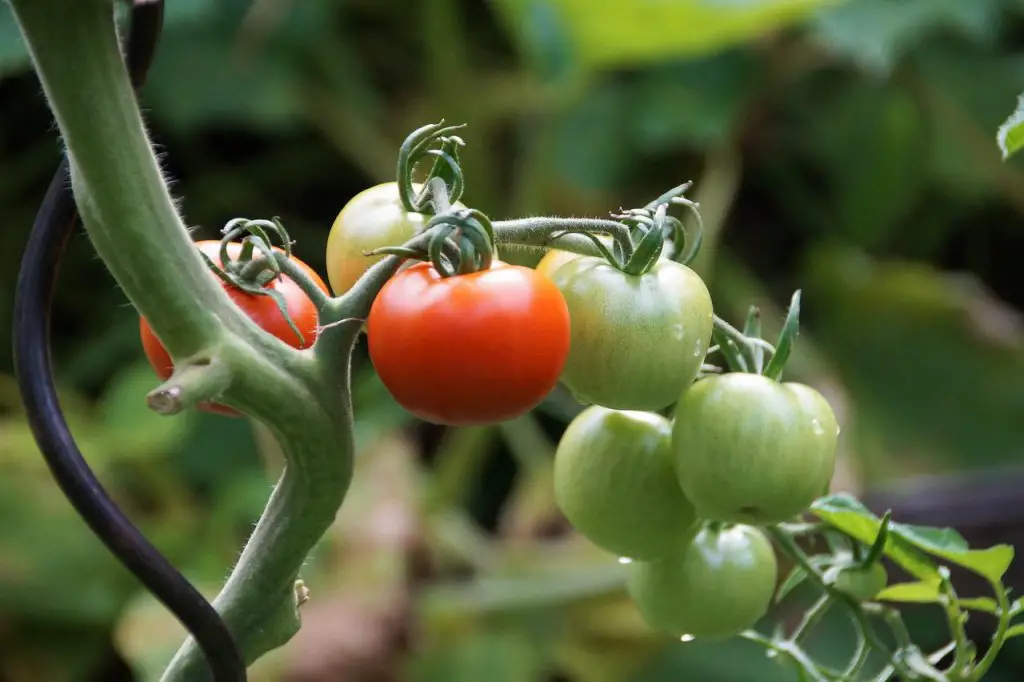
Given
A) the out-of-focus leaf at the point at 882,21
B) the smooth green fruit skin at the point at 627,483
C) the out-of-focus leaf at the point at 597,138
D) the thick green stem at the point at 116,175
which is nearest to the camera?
the thick green stem at the point at 116,175

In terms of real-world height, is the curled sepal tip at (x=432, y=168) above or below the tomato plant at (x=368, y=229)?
above

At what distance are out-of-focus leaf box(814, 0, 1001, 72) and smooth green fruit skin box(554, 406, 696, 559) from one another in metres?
1.01

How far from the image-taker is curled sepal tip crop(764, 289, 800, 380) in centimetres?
28

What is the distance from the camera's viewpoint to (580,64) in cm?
121

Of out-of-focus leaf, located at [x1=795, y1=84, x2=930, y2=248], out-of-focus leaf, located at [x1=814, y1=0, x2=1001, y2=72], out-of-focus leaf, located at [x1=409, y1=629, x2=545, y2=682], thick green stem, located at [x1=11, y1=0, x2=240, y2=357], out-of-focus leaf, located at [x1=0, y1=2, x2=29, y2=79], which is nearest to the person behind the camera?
thick green stem, located at [x1=11, y1=0, x2=240, y2=357]

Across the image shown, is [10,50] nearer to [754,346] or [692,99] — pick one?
[692,99]

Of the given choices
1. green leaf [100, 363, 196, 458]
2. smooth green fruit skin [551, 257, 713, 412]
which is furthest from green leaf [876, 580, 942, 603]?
green leaf [100, 363, 196, 458]

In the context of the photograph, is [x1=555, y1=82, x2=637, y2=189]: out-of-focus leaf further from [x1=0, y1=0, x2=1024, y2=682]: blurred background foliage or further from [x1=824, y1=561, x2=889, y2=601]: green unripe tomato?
[x1=824, y1=561, x2=889, y2=601]: green unripe tomato

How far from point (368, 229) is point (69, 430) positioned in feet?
0.30

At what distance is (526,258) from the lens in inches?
43.2

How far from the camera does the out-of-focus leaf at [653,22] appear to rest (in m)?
1.09

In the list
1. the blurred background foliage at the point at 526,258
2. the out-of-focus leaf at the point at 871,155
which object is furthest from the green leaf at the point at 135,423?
the out-of-focus leaf at the point at 871,155

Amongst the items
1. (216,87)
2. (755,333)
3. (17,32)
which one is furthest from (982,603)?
(216,87)

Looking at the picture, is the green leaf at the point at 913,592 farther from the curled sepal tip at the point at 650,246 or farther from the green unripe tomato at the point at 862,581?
the curled sepal tip at the point at 650,246
